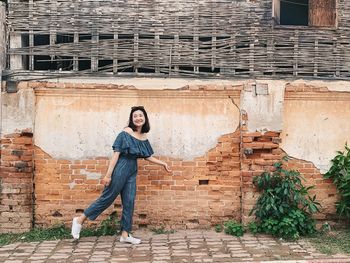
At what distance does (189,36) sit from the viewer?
6523 millimetres

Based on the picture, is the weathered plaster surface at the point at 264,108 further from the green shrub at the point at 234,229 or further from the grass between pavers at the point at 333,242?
the grass between pavers at the point at 333,242

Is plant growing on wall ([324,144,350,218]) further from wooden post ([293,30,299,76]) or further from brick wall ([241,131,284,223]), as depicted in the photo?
wooden post ([293,30,299,76])

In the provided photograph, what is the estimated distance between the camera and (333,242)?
601 centimetres

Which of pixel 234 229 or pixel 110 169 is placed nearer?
pixel 110 169

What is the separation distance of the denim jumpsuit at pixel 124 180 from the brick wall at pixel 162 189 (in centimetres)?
54

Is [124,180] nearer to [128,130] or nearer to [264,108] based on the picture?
[128,130]

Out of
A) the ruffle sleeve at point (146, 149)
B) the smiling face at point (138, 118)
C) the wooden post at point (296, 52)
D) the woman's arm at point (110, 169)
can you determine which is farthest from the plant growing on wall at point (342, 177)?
the woman's arm at point (110, 169)

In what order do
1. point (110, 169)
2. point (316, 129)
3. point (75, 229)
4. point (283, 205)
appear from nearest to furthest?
point (110, 169)
point (75, 229)
point (283, 205)
point (316, 129)

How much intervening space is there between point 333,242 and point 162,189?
250 cm

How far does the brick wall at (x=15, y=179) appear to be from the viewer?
20.6ft

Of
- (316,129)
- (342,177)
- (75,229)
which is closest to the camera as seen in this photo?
(75,229)

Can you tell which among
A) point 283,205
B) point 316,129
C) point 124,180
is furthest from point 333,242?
point 124,180

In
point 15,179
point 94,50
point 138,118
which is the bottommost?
point 15,179

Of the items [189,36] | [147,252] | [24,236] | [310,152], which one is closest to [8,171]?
[24,236]
